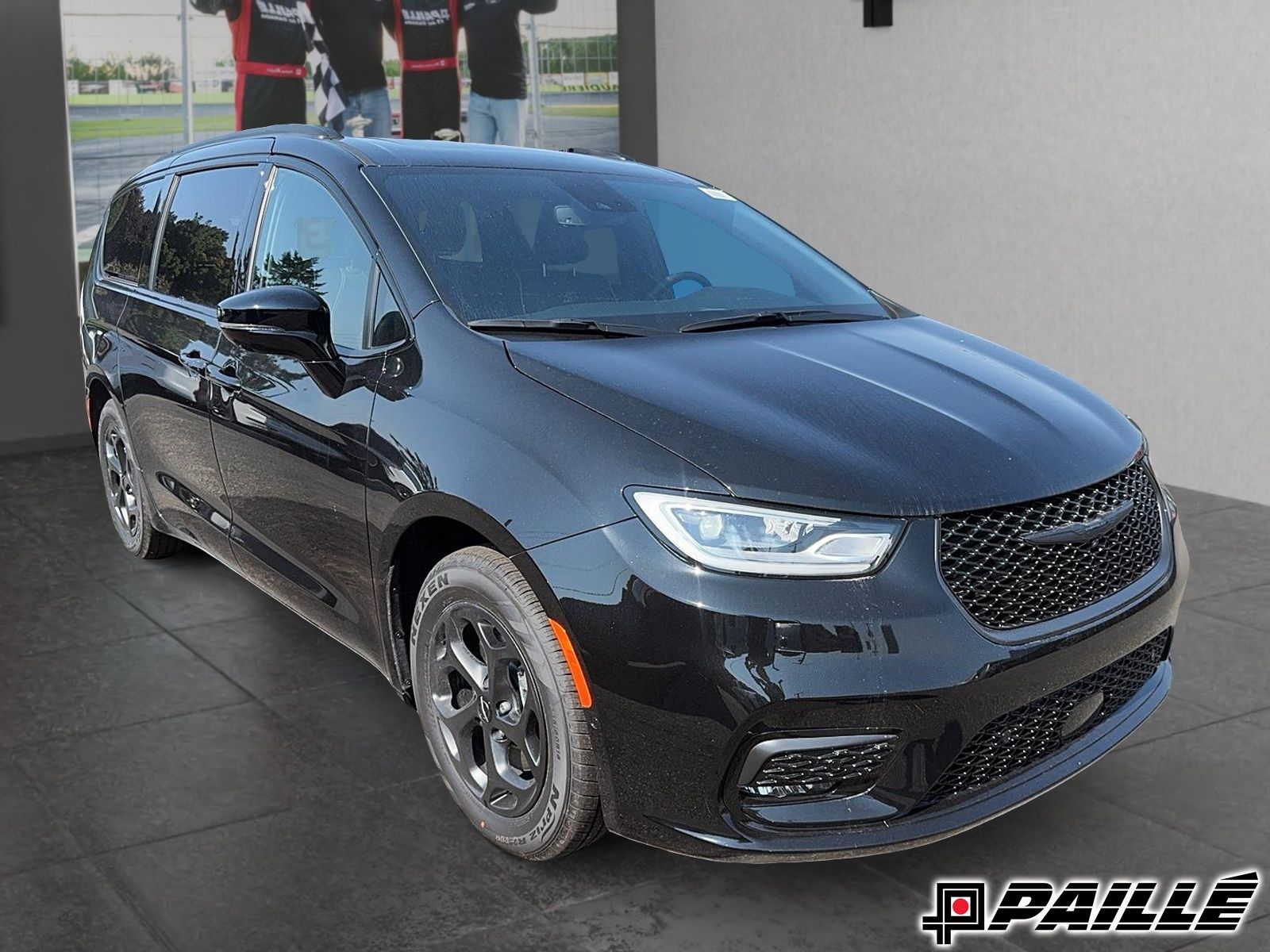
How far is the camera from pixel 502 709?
312 cm

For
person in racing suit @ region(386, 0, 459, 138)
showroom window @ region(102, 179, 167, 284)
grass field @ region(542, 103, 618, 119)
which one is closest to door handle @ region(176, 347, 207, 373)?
showroom window @ region(102, 179, 167, 284)

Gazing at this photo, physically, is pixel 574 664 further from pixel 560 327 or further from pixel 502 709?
pixel 560 327

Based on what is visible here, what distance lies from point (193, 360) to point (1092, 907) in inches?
121

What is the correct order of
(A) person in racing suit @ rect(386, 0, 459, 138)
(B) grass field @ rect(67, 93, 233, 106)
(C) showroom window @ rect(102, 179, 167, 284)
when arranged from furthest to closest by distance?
(A) person in racing suit @ rect(386, 0, 459, 138), (B) grass field @ rect(67, 93, 233, 106), (C) showroom window @ rect(102, 179, 167, 284)

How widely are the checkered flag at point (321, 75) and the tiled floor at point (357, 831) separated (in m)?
5.08

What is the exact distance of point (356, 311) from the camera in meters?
3.59

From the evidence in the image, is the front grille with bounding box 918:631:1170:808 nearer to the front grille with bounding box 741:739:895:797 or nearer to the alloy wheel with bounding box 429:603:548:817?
the front grille with bounding box 741:739:895:797

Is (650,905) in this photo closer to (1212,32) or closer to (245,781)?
(245,781)

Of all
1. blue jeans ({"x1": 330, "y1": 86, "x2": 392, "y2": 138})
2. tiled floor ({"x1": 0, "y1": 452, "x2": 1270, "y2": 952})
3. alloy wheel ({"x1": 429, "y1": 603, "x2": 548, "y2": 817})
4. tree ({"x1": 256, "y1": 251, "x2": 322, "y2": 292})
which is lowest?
tiled floor ({"x1": 0, "y1": 452, "x2": 1270, "y2": 952})

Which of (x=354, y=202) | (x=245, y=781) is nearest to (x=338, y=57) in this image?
(x=354, y=202)

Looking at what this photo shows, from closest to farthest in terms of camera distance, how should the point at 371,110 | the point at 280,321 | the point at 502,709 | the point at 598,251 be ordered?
the point at 502,709 < the point at 280,321 < the point at 598,251 < the point at 371,110

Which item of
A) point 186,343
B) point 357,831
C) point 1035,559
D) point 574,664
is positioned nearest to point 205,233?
point 186,343

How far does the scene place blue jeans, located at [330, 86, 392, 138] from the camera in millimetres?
9125

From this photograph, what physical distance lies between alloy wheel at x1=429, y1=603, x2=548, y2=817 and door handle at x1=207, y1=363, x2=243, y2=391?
1.25m
